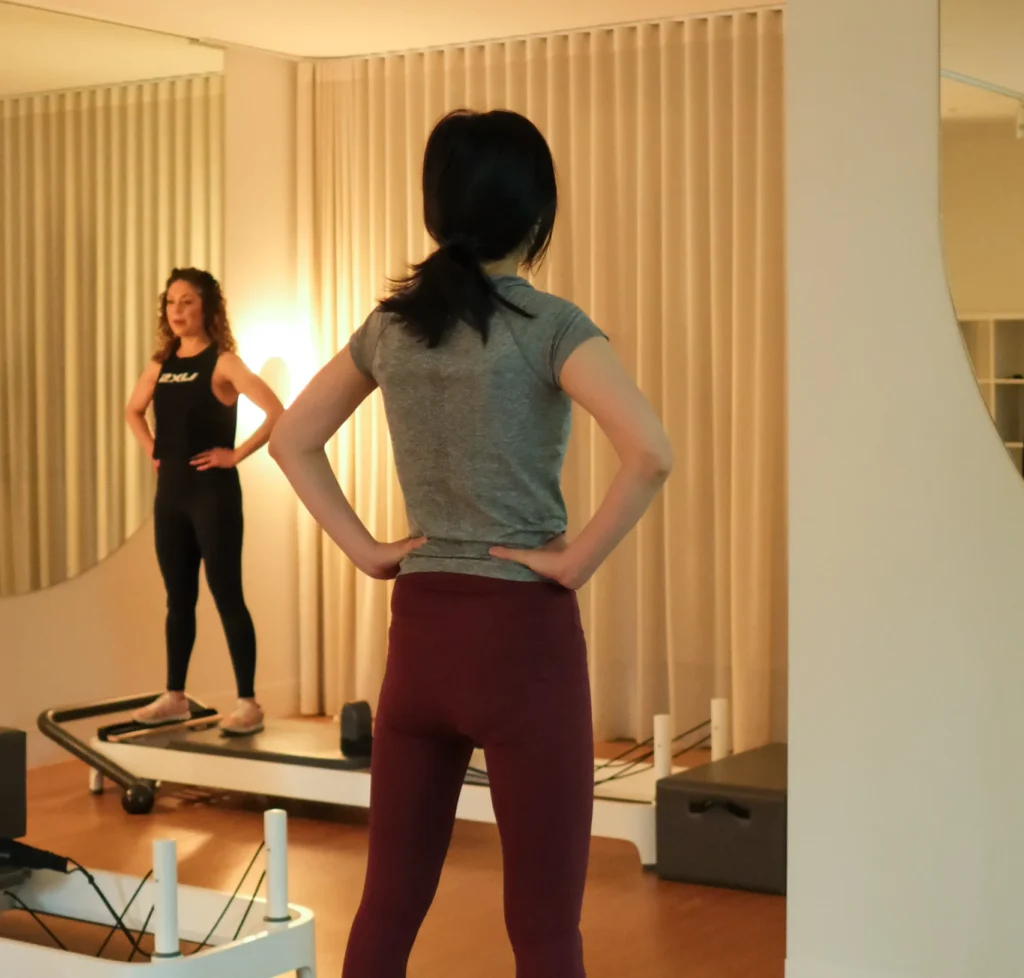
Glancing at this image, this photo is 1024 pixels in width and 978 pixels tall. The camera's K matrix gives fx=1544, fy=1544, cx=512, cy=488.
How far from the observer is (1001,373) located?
236cm

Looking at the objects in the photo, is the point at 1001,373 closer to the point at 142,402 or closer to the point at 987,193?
the point at 987,193

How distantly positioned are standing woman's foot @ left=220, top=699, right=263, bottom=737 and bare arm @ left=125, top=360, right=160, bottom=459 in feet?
2.85

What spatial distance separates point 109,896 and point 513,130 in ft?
6.10

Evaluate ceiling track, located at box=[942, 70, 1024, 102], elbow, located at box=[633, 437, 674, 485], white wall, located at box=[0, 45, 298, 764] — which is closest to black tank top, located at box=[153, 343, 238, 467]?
white wall, located at box=[0, 45, 298, 764]

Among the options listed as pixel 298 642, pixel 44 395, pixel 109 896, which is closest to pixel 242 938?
pixel 109 896

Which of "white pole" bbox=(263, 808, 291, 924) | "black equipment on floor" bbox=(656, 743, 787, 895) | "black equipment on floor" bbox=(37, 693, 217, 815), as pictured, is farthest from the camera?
"black equipment on floor" bbox=(37, 693, 217, 815)

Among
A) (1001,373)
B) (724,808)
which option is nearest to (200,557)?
(724,808)

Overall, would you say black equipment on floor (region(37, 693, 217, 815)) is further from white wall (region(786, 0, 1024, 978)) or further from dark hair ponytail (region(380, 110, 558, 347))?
dark hair ponytail (region(380, 110, 558, 347))

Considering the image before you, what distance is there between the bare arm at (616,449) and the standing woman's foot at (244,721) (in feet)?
9.58

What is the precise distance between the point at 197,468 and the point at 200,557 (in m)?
0.27

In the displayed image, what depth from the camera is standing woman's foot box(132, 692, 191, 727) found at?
177 inches

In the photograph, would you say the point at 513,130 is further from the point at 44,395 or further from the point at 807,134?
the point at 44,395

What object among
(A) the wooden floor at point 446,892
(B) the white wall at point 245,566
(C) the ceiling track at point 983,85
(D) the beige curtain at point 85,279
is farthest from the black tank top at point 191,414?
(C) the ceiling track at point 983,85

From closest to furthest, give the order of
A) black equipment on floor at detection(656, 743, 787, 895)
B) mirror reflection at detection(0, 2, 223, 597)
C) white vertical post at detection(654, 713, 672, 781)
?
1. black equipment on floor at detection(656, 743, 787, 895)
2. white vertical post at detection(654, 713, 672, 781)
3. mirror reflection at detection(0, 2, 223, 597)
